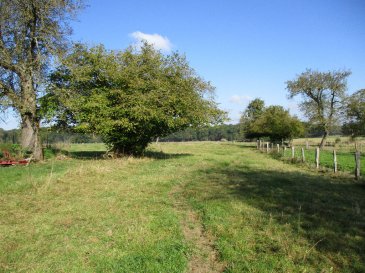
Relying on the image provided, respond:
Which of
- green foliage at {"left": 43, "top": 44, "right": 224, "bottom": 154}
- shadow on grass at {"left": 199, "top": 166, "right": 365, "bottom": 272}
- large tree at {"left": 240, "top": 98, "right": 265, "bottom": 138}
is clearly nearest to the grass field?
shadow on grass at {"left": 199, "top": 166, "right": 365, "bottom": 272}

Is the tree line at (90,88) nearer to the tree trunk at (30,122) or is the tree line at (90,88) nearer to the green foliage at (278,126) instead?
the tree trunk at (30,122)

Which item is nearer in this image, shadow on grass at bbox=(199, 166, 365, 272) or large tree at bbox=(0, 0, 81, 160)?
shadow on grass at bbox=(199, 166, 365, 272)

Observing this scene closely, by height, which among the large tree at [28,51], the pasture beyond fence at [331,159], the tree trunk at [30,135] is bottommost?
the pasture beyond fence at [331,159]

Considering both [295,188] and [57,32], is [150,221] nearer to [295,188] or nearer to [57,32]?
[295,188]

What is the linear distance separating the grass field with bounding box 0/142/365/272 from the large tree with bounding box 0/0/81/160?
423 inches

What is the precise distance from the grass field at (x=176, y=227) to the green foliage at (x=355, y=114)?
39876 mm

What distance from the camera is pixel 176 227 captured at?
7836mm

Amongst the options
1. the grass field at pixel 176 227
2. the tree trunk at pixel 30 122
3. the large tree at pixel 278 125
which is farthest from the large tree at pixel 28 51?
the large tree at pixel 278 125

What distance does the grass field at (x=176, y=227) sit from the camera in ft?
19.5

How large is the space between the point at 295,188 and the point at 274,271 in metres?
8.22

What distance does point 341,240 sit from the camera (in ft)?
22.9

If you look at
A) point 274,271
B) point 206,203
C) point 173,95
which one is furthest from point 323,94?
point 274,271

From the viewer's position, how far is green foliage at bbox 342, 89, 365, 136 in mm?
48194

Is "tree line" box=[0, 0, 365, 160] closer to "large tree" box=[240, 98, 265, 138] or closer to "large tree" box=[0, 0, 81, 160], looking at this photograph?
"large tree" box=[0, 0, 81, 160]
